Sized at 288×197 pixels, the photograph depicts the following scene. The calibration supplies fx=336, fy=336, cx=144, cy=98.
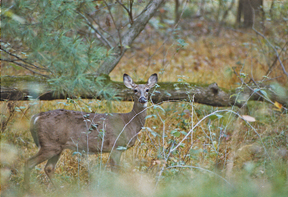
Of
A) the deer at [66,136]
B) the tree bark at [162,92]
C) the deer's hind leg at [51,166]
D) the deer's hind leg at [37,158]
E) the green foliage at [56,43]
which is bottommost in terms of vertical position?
the deer's hind leg at [51,166]

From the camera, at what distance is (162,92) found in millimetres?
5176

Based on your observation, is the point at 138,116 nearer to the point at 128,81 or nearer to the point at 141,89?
the point at 141,89

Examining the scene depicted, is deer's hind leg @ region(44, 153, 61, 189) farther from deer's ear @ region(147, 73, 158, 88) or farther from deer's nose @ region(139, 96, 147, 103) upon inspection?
deer's ear @ region(147, 73, 158, 88)

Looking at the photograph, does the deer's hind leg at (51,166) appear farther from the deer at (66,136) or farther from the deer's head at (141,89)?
the deer's head at (141,89)

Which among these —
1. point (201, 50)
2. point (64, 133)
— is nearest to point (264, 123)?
point (64, 133)

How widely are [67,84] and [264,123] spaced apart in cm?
293

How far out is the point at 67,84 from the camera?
12.2ft

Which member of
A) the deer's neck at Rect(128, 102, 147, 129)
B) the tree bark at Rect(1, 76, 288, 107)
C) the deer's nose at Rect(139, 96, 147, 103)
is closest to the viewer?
the deer's nose at Rect(139, 96, 147, 103)

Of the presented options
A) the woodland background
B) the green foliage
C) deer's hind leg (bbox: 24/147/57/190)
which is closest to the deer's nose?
the woodland background

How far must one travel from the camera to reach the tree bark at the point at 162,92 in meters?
4.69

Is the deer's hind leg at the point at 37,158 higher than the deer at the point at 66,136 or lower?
lower

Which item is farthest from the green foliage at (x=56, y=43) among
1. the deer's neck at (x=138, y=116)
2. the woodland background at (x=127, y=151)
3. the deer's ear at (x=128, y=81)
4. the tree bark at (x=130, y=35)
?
the tree bark at (x=130, y=35)

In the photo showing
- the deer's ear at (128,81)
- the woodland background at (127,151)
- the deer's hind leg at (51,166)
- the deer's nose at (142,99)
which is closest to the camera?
the woodland background at (127,151)

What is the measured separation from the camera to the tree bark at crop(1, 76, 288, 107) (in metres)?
4.69
